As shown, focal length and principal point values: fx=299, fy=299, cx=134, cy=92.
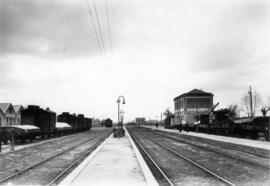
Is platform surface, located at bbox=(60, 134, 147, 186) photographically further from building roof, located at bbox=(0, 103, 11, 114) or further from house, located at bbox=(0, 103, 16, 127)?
building roof, located at bbox=(0, 103, 11, 114)

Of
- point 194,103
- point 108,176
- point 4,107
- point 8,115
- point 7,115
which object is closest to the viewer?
point 108,176

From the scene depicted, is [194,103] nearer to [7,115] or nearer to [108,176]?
[7,115]

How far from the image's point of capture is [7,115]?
54.2 meters

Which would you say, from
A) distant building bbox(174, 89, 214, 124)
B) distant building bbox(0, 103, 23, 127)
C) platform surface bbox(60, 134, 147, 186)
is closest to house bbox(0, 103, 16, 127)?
distant building bbox(0, 103, 23, 127)

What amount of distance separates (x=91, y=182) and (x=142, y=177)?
5.98 ft

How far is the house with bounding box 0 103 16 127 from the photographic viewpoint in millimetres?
51625

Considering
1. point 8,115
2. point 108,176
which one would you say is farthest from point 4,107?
point 108,176

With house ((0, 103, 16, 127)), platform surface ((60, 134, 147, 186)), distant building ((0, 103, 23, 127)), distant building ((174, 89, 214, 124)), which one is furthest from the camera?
distant building ((174, 89, 214, 124))

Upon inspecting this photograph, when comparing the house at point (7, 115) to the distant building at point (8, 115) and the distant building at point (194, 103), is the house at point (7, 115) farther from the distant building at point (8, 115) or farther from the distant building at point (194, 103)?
the distant building at point (194, 103)

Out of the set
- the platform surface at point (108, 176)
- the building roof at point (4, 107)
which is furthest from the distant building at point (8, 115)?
the platform surface at point (108, 176)

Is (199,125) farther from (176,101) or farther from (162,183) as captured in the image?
(162,183)

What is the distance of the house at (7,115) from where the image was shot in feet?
169

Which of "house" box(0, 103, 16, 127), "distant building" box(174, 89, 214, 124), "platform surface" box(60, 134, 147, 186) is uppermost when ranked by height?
"distant building" box(174, 89, 214, 124)

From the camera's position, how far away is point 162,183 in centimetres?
911
